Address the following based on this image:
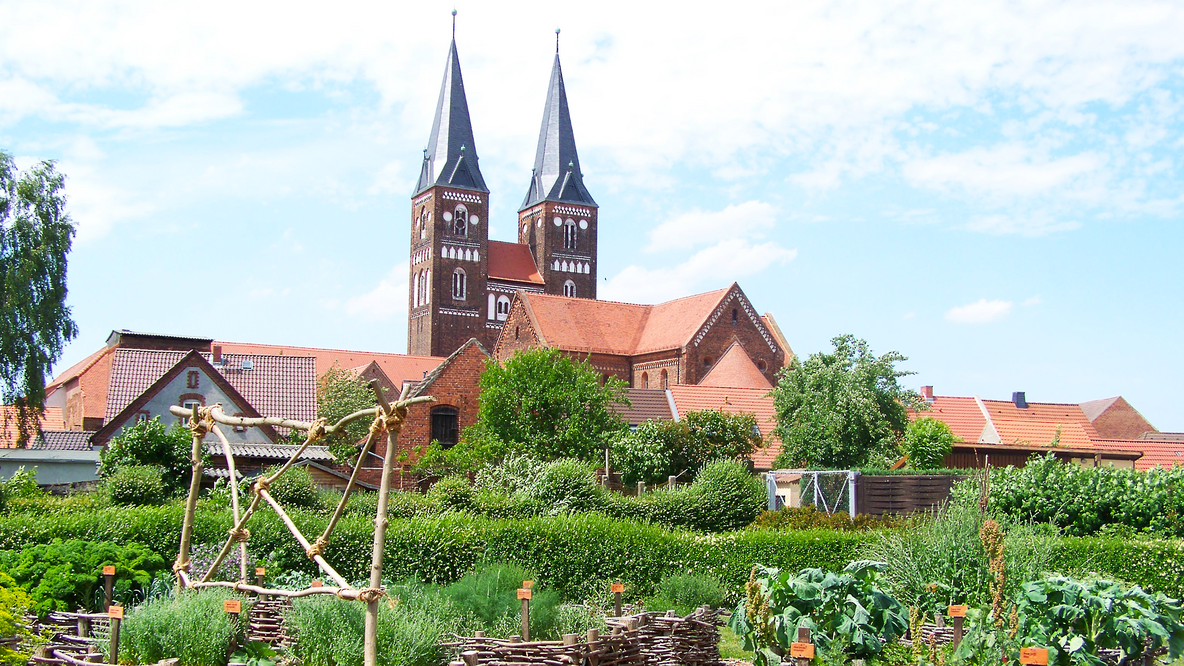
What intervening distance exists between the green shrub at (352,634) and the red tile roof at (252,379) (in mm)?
29365

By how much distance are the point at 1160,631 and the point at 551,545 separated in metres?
8.30

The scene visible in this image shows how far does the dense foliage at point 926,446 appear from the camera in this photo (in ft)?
113

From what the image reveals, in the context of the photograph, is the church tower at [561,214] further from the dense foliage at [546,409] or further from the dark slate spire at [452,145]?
the dense foliage at [546,409]

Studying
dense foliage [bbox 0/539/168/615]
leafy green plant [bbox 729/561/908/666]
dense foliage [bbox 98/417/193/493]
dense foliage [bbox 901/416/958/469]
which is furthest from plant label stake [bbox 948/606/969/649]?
dense foliage [bbox 901/416/958/469]

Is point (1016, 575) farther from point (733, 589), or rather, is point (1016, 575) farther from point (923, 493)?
point (923, 493)

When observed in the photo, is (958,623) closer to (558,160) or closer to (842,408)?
(842,408)

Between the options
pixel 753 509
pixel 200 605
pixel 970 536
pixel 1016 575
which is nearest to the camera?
pixel 200 605

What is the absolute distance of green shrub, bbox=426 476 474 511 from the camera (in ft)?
63.8

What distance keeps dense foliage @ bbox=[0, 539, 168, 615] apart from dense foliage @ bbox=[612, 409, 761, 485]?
669 inches

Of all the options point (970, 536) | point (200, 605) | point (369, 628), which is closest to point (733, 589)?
point (970, 536)

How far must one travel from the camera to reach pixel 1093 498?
17422mm

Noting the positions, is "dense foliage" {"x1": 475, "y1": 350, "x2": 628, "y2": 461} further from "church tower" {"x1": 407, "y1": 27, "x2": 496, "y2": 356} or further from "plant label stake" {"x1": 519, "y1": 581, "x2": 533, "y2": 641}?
"church tower" {"x1": 407, "y1": 27, "x2": 496, "y2": 356}

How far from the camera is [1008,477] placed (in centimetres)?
1789

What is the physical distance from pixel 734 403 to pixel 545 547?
89.7 ft
